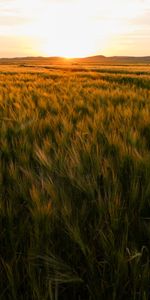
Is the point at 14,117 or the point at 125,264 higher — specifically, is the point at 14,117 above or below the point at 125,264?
above

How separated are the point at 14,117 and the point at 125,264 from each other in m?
1.93

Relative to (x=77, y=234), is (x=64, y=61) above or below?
above

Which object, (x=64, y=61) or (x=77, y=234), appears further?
(x=64, y=61)

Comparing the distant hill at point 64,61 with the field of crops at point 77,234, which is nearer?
the field of crops at point 77,234

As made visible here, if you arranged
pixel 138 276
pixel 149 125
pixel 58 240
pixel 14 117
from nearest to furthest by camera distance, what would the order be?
1. pixel 138 276
2. pixel 58 240
3. pixel 149 125
4. pixel 14 117

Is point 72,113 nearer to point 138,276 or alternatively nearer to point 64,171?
point 64,171

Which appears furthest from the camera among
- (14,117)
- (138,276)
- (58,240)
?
(14,117)

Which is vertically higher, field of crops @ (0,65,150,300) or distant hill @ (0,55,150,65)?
distant hill @ (0,55,150,65)

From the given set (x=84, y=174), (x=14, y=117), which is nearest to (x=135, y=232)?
(x=84, y=174)

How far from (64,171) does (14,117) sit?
1315 millimetres

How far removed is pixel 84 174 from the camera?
1.31 m

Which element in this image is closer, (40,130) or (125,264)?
(125,264)

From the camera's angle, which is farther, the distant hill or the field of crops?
the distant hill

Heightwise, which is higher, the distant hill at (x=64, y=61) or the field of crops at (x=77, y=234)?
the distant hill at (x=64, y=61)
